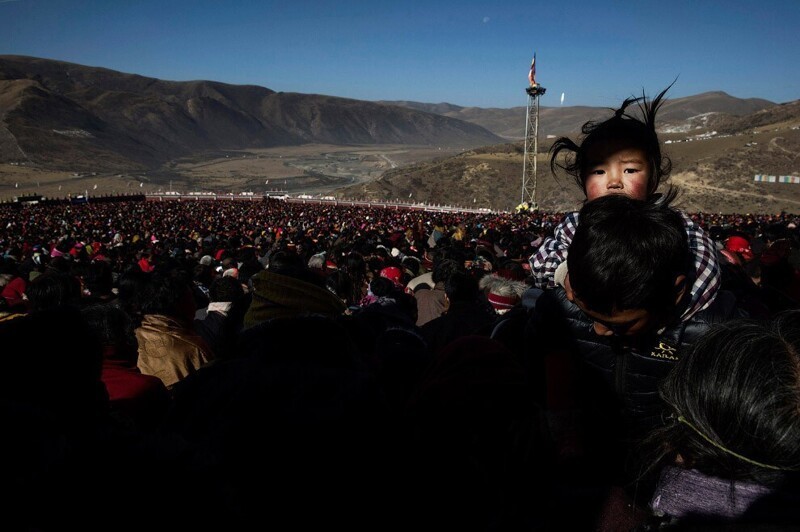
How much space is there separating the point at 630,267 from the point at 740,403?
493mm

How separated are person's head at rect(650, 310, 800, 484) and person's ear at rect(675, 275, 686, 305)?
12.0 inches

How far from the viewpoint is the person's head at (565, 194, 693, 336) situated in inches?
65.8

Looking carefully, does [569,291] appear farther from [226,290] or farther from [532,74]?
[532,74]

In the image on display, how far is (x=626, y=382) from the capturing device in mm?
1892

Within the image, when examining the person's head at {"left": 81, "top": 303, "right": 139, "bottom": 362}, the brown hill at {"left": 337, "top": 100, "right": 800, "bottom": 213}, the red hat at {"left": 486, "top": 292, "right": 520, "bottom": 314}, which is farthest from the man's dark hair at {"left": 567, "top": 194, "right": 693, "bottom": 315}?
the brown hill at {"left": 337, "top": 100, "right": 800, "bottom": 213}

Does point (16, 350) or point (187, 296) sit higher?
point (16, 350)

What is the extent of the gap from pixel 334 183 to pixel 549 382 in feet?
404

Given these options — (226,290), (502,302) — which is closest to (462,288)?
(502,302)

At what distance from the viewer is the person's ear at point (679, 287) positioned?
174cm

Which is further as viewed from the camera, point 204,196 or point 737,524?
point 204,196


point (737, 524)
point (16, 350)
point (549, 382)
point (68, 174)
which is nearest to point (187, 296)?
point (16, 350)

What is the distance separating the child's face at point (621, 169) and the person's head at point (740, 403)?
3.79 feet

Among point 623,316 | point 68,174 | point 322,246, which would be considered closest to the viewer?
point 623,316

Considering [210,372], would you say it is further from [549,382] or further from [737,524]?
[737,524]
